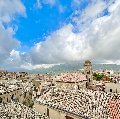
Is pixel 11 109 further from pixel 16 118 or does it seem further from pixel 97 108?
pixel 97 108

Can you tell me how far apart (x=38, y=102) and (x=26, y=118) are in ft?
33.1

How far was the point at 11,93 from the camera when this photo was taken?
157 ft

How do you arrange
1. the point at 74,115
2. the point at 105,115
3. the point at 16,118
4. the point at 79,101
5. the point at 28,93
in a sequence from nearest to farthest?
1. the point at 16,118
2. the point at 105,115
3. the point at 74,115
4. the point at 79,101
5. the point at 28,93

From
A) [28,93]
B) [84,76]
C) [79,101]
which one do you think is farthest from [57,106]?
[84,76]

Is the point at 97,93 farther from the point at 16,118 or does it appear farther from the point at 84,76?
the point at 84,76

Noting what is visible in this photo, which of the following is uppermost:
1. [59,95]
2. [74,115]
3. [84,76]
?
[84,76]

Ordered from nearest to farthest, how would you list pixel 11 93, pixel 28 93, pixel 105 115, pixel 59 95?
1. pixel 105 115
2. pixel 59 95
3. pixel 11 93
4. pixel 28 93

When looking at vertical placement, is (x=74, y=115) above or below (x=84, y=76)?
below

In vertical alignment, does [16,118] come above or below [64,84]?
below

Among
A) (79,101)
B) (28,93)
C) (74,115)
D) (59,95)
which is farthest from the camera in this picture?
(28,93)

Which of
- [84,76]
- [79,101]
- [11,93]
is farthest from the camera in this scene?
[84,76]

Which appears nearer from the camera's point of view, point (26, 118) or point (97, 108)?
point (26, 118)

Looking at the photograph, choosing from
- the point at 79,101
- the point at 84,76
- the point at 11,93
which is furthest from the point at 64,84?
the point at 79,101

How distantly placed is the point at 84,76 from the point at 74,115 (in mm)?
28496
